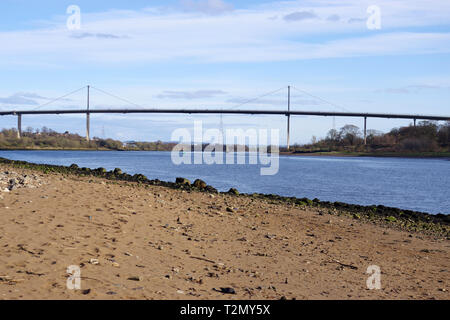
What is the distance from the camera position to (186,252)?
7.30m

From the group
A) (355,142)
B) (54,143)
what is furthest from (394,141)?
(54,143)

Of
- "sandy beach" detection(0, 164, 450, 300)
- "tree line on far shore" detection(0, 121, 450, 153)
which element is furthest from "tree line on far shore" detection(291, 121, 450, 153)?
"sandy beach" detection(0, 164, 450, 300)

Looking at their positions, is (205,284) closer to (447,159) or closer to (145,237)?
(145,237)

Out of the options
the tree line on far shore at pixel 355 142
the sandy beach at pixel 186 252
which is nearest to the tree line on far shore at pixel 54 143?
the tree line on far shore at pixel 355 142

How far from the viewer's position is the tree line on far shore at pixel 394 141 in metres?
88.4

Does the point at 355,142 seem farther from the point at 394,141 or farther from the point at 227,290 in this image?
the point at 227,290

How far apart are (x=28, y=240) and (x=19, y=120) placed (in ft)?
284

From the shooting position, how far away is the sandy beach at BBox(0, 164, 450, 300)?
565 cm

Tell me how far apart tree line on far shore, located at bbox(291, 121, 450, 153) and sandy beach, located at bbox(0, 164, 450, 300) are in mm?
84599

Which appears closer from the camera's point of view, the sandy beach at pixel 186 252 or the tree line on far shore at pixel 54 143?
the sandy beach at pixel 186 252

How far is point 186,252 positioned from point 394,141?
9736cm

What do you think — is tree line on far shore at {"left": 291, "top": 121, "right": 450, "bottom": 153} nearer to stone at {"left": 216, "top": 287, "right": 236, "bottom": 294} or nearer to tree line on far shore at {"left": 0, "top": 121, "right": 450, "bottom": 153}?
tree line on far shore at {"left": 0, "top": 121, "right": 450, "bottom": 153}

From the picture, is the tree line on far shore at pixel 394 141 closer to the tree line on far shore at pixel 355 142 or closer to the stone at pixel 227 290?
the tree line on far shore at pixel 355 142

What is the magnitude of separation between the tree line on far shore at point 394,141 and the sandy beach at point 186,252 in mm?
84599
